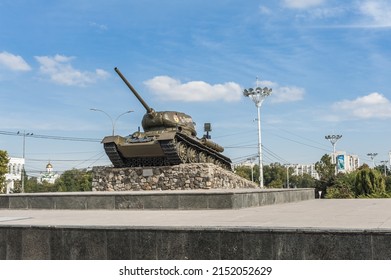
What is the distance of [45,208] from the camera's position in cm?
1095

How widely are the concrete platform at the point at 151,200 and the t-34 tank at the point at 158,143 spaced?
6.81 m

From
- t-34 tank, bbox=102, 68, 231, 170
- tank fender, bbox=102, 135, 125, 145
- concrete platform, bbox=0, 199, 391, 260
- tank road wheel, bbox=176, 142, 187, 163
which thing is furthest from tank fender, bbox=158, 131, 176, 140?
concrete platform, bbox=0, 199, 391, 260

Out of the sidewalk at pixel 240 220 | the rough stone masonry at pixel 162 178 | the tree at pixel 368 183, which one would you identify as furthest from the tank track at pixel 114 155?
the tree at pixel 368 183

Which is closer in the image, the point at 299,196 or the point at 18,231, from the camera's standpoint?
the point at 18,231

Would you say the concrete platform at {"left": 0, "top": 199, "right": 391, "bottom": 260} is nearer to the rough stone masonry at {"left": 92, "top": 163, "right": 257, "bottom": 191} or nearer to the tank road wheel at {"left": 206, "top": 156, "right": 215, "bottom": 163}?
the rough stone masonry at {"left": 92, "top": 163, "right": 257, "bottom": 191}

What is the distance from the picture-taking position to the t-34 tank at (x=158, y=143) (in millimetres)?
17859

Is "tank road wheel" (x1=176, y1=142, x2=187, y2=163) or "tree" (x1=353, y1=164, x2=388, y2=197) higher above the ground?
"tank road wheel" (x1=176, y1=142, x2=187, y2=163)

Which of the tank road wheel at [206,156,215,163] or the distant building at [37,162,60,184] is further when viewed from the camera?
the distant building at [37,162,60,184]

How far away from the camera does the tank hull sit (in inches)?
695

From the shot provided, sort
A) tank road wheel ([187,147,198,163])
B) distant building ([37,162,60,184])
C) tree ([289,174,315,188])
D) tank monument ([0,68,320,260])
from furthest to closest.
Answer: tree ([289,174,315,188]) < distant building ([37,162,60,184]) < tank road wheel ([187,147,198,163]) < tank monument ([0,68,320,260])

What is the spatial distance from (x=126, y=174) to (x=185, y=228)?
13.9 metres

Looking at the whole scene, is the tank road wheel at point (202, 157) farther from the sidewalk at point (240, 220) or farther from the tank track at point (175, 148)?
the sidewalk at point (240, 220)
